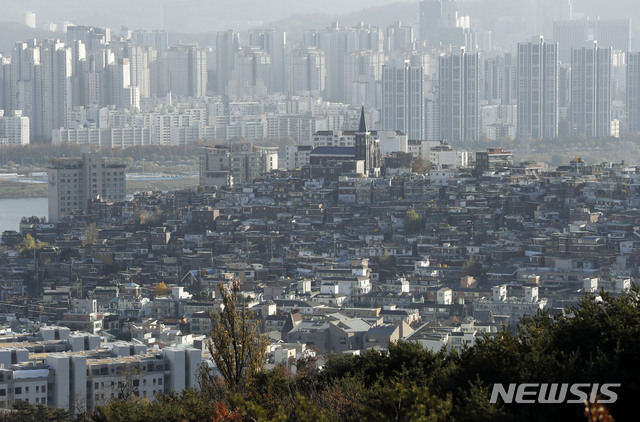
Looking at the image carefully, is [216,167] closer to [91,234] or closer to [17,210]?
[17,210]

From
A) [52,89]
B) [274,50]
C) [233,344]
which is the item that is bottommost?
[233,344]


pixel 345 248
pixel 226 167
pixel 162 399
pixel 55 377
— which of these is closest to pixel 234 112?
pixel 226 167

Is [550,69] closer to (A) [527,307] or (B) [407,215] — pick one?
(B) [407,215]

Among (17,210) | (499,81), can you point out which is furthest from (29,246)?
(499,81)

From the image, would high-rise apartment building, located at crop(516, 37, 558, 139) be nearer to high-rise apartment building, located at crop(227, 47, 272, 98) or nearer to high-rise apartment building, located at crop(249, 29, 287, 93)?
high-rise apartment building, located at crop(227, 47, 272, 98)

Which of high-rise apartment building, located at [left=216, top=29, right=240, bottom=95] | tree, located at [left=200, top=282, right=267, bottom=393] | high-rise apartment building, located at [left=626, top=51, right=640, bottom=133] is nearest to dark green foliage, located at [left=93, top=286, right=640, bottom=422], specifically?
tree, located at [left=200, top=282, right=267, bottom=393]

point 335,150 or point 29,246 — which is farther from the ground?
point 335,150
